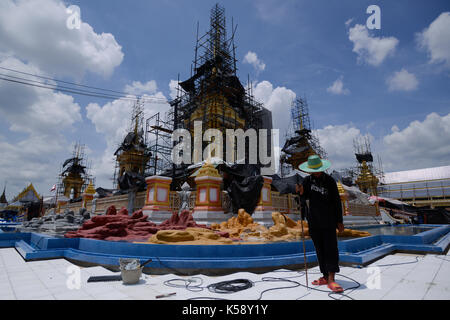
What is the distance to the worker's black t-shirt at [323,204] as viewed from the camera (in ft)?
11.2

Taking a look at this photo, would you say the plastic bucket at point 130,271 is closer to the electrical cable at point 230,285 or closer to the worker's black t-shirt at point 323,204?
the electrical cable at point 230,285

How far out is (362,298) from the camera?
280 centimetres

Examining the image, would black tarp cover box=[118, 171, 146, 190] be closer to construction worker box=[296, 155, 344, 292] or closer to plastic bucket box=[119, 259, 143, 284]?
plastic bucket box=[119, 259, 143, 284]

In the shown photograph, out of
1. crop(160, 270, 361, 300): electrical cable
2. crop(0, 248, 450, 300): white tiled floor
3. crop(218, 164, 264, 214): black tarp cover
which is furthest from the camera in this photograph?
crop(218, 164, 264, 214): black tarp cover

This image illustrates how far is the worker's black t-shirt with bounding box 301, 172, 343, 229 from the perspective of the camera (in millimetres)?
3410

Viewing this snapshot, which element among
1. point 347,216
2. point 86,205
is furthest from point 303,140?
point 86,205

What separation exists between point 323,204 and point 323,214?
14cm

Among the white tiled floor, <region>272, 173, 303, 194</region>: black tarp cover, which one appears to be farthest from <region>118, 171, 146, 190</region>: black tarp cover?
the white tiled floor

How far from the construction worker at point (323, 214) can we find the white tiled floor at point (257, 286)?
348 millimetres

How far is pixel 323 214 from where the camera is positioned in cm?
342

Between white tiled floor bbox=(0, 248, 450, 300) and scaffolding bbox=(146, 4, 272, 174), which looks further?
scaffolding bbox=(146, 4, 272, 174)

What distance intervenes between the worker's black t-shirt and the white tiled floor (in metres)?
0.88
